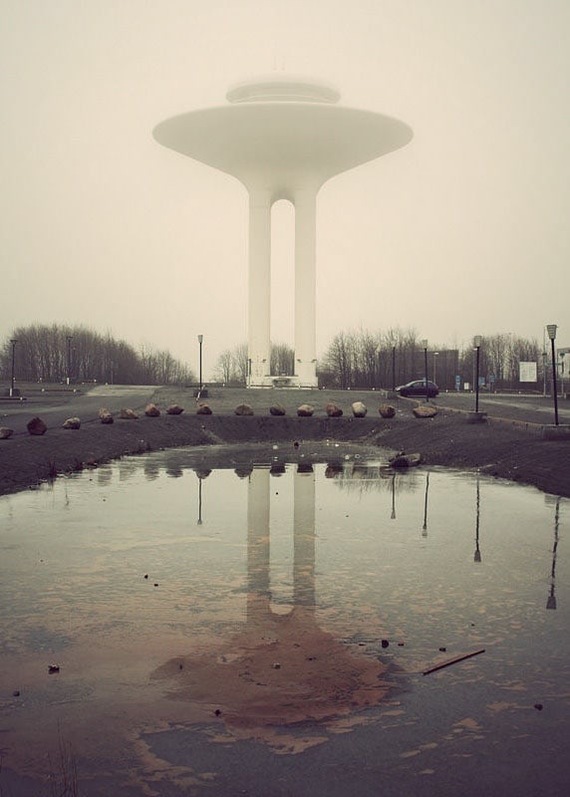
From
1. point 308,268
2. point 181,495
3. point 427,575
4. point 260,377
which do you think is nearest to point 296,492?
point 181,495

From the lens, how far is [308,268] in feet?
259

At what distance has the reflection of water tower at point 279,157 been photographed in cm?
7562

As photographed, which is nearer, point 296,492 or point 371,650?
point 371,650

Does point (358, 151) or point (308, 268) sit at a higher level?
point (358, 151)

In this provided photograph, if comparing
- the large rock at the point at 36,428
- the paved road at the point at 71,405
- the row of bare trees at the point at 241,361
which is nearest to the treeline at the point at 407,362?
the row of bare trees at the point at 241,361

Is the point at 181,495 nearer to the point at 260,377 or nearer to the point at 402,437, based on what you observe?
the point at 402,437

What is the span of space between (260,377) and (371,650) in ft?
216

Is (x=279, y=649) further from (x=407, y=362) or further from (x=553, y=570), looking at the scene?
(x=407, y=362)

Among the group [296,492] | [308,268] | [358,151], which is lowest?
[296,492]

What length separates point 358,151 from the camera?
7875 centimetres

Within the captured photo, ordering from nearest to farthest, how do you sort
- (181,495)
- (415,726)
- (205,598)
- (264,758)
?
(264,758), (415,726), (205,598), (181,495)

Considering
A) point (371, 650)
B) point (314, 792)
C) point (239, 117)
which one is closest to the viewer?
point (314, 792)

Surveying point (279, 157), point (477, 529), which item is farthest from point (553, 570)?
point (279, 157)

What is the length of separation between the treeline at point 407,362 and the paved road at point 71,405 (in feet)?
174
